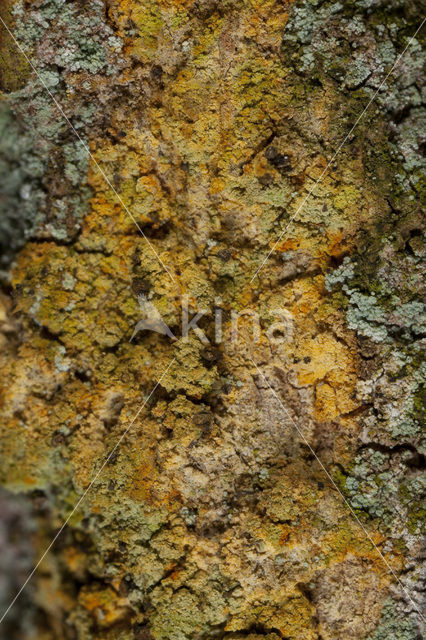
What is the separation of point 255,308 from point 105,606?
2.34 m

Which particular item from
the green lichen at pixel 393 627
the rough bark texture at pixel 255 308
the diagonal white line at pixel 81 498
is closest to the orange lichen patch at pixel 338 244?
the rough bark texture at pixel 255 308

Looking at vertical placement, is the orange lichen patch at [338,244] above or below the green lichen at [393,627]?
above

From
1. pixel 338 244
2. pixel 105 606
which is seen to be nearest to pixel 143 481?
pixel 105 606

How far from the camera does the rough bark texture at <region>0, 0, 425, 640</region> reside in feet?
10.8

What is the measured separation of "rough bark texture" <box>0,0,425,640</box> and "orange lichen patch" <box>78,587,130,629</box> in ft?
0.05

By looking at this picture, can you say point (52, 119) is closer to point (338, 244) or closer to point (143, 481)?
point (338, 244)

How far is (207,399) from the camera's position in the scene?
3.40 metres

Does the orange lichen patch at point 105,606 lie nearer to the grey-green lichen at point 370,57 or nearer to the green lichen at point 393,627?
the green lichen at point 393,627

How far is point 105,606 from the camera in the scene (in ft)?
12.0

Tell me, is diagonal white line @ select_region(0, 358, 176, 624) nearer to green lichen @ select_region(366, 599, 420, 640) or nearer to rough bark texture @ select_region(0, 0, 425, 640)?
rough bark texture @ select_region(0, 0, 425, 640)

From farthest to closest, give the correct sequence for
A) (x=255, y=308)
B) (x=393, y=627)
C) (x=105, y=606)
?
(x=105, y=606) → (x=255, y=308) → (x=393, y=627)

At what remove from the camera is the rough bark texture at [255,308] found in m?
3.30

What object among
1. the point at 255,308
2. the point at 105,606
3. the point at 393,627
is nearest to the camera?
the point at 393,627

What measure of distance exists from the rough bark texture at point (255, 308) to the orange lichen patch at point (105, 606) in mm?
16
